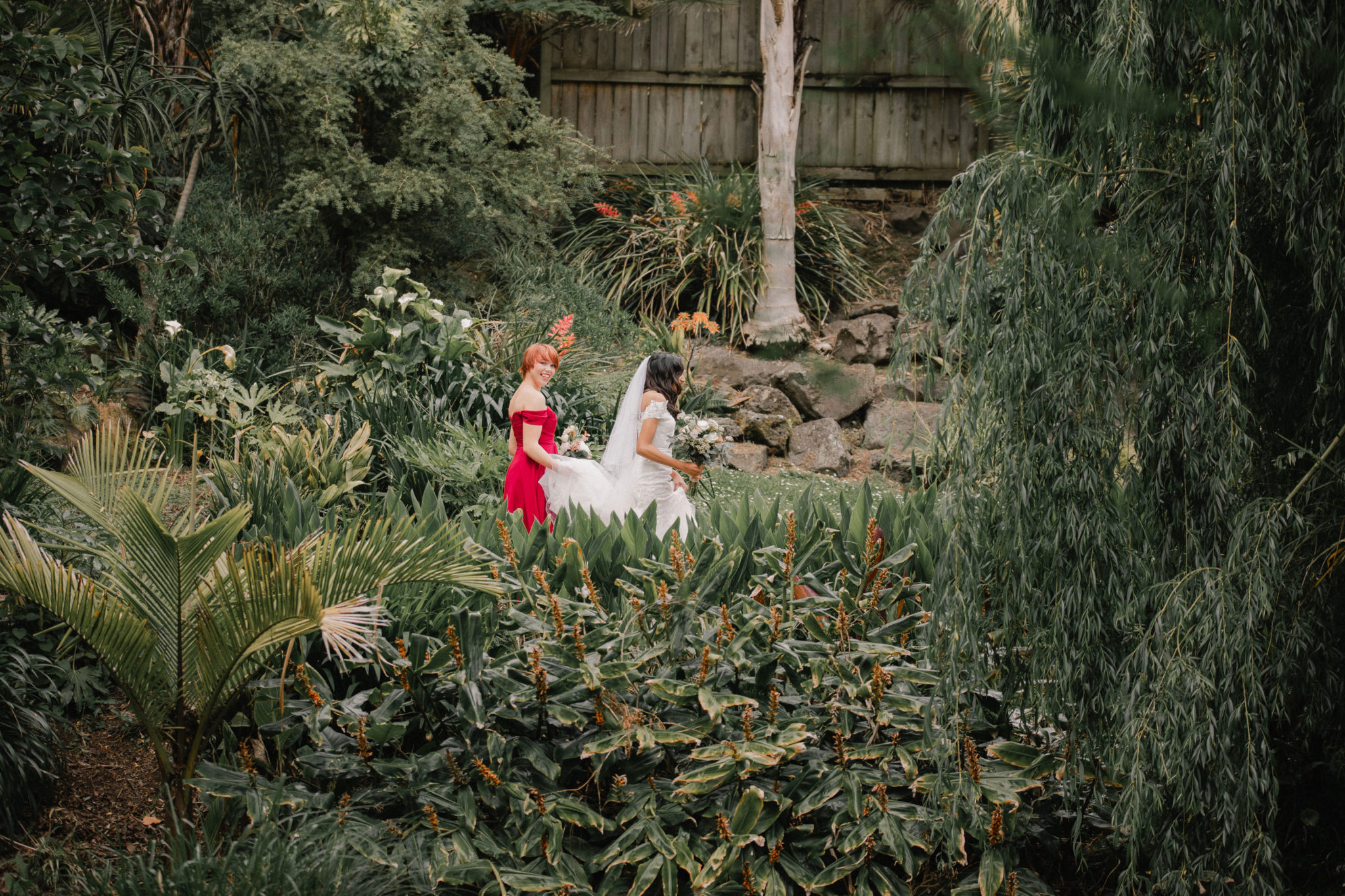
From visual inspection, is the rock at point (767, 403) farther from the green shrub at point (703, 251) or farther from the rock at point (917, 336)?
Answer: the rock at point (917, 336)

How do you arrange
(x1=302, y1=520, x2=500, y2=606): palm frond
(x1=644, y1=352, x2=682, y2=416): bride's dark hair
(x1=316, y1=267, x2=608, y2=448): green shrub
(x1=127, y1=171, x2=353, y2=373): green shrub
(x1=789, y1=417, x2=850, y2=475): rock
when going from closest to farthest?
(x1=302, y1=520, x2=500, y2=606): palm frond, (x1=644, y1=352, x2=682, y2=416): bride's dark hair, (x1=316, y1=267, x2=608, y2=448): green shrub, (x1=127, y1=171, x2=353, y2=373): green shrub, (x1=789, y1=417, x2=850, y2=475): rock

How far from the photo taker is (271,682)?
129 inches

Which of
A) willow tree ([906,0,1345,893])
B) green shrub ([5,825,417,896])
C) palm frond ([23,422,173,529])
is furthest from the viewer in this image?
palm frond ([23,422,173,529])

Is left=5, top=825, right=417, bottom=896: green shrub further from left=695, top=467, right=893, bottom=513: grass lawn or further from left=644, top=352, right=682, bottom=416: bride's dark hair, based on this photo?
left=695, top=467, right=893, bottom=513: grass lawn

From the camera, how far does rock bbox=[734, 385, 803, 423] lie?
9109 millimetres

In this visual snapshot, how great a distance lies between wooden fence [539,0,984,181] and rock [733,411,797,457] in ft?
13.0

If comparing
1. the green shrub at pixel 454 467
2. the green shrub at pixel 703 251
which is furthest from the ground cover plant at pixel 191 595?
the green shrub at pixel 703 251

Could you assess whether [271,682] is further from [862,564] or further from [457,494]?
[457,494]

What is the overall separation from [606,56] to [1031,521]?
34.4ft

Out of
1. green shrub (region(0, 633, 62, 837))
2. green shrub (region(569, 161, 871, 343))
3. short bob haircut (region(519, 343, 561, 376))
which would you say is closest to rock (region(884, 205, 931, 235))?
green shrub (region(569, 161, 871, 343))

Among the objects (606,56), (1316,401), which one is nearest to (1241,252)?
(1316,401)

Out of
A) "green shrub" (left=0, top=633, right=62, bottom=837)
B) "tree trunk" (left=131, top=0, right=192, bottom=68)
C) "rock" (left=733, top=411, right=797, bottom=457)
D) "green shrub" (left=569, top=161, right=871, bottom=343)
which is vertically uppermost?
"tree trunk" (left=131, top=0, right=192, bottom=68)

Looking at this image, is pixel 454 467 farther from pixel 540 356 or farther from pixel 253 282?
pixel 253 282

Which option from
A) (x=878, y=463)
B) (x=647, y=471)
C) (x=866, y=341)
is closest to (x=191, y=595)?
(x=647, y=471)
